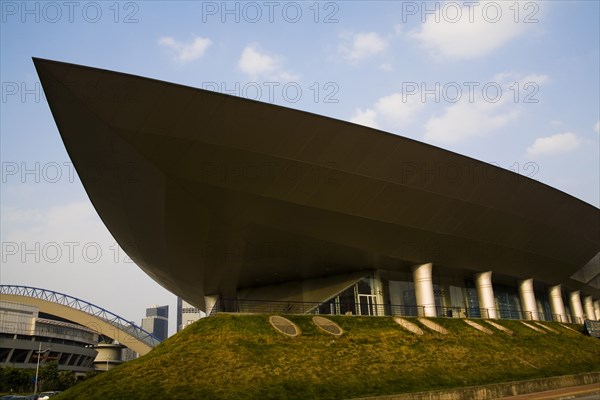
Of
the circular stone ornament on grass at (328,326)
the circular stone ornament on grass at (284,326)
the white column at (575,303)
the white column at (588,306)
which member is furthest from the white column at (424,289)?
the white column at (588,306)

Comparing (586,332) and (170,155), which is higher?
(170,155)

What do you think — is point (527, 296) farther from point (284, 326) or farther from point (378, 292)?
point (284, 326)

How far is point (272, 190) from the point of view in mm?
24500

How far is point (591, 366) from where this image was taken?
25.0 metres

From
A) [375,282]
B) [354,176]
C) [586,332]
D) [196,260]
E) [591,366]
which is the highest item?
[354,176]

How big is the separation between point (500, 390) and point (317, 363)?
7371 millimetres

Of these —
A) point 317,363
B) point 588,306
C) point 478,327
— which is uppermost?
point 588,306

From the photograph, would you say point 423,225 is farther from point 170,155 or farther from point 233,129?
point 170,155

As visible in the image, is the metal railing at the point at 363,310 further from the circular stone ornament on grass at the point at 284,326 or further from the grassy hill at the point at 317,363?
the circular stone ornament on grass at the point at 284,326

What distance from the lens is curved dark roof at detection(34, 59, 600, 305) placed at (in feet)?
68.2

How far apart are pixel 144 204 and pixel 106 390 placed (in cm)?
1257

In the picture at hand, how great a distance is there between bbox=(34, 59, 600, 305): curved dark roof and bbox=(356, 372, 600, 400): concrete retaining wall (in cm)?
1164

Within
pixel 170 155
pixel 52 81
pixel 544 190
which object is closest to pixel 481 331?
pixel 544 190

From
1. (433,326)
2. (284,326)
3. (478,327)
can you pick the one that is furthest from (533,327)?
(284,326)
